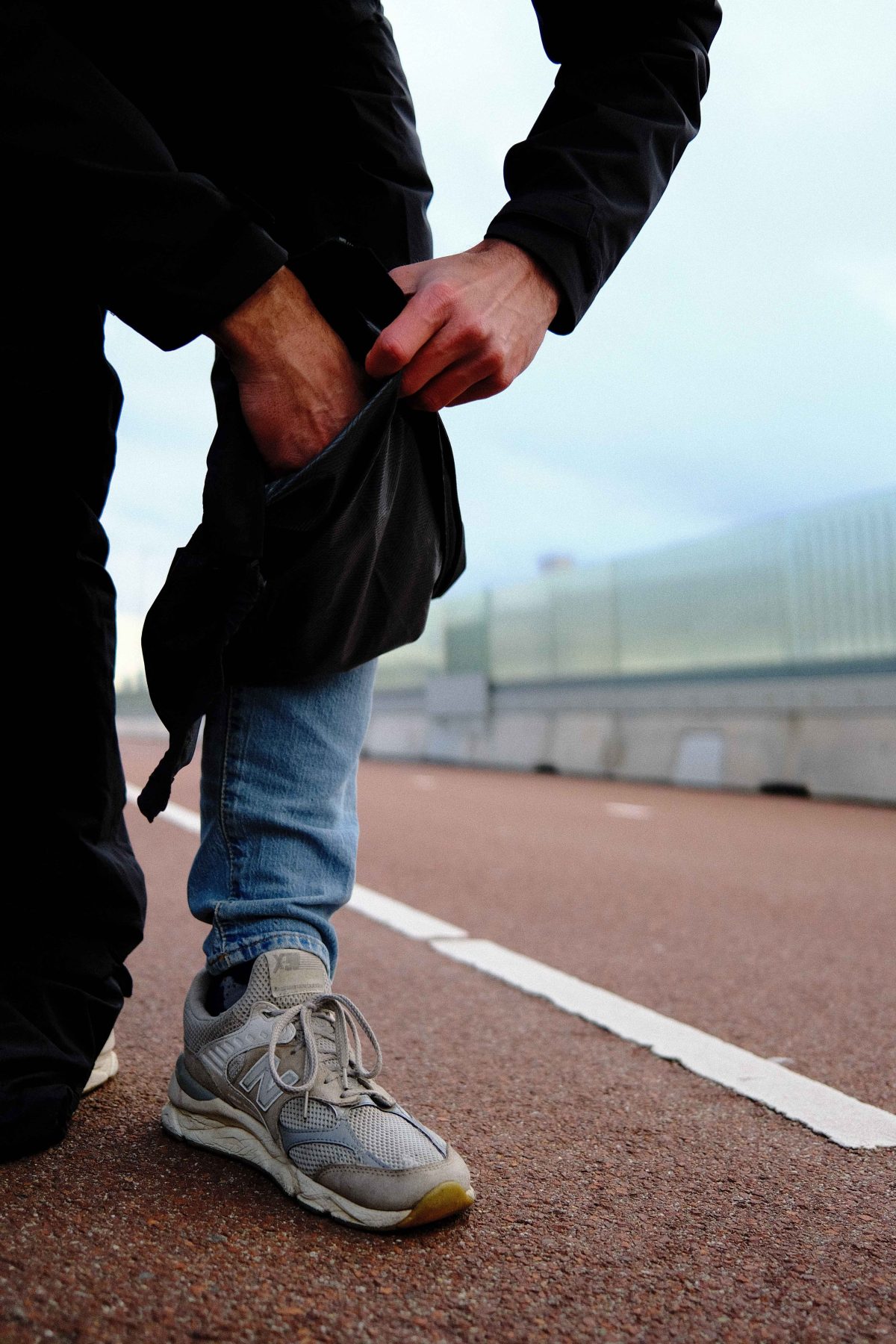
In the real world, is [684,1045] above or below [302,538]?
below

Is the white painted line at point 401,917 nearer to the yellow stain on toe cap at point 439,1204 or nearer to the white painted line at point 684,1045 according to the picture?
the white painted line at point 684,1045

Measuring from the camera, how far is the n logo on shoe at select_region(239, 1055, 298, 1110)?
1.57 m

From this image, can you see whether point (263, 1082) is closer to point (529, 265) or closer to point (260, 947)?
point (260, 947)

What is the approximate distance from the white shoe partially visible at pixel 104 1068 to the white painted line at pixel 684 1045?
92 centimetres

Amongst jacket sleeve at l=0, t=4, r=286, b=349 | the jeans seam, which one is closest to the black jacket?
jacket sleeve at l=0, t=4, r=286, b=349

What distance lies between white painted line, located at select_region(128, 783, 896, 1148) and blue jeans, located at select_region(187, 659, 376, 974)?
743mm

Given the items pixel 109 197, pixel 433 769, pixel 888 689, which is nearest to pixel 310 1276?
pixel 109 197

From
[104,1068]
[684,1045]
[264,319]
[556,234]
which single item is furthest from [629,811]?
[264,319]

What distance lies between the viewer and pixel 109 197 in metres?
1.39

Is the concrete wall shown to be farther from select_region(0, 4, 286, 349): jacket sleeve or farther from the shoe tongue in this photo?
select_region(0, 4, 286, 349): jacket sleeve

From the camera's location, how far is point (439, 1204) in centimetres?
141

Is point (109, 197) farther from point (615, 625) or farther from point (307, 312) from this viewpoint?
point (615, 625)

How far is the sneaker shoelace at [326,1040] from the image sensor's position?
5.13 feet

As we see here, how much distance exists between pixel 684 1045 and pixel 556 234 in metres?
1.45
